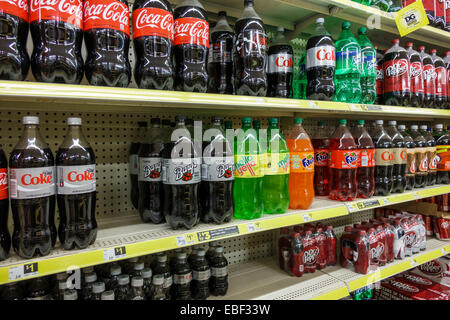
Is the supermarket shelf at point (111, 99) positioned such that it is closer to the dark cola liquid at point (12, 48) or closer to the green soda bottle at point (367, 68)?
the dark cola liquid at point (12, 48)

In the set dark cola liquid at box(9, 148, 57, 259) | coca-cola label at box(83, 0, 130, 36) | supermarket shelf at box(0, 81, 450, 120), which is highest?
coca-cola label at box(83, 0, 130, 36)

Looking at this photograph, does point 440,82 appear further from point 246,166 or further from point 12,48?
point 12,48

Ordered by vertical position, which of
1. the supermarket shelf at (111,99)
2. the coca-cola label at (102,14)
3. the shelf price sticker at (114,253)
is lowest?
the shelf price sticker at (114,253)

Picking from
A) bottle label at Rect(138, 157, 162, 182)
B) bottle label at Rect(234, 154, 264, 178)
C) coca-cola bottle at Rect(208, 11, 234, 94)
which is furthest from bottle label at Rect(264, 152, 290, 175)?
bottle label at Rect(138, 157, 162, 182)

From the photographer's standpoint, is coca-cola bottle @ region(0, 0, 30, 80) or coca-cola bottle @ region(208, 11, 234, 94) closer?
coca-cola bottle @ region(0, 0, 30, 80)

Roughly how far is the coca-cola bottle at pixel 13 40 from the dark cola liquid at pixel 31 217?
0.26 metres

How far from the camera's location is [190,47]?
1.15 metres

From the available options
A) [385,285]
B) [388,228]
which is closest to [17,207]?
[388,228]

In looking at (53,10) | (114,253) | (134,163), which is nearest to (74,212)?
(114,253)

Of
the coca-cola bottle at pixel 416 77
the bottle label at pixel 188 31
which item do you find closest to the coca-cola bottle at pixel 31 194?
the bottle label at pixel 188 31

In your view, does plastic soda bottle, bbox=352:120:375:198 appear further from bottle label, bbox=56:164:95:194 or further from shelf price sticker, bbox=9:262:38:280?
shelf price sticker, bbox=9:262:38:280

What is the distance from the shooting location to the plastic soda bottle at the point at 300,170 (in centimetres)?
153

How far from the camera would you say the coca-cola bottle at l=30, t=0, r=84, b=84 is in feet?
2.88

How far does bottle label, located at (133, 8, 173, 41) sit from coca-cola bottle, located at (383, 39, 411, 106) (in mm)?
1731
